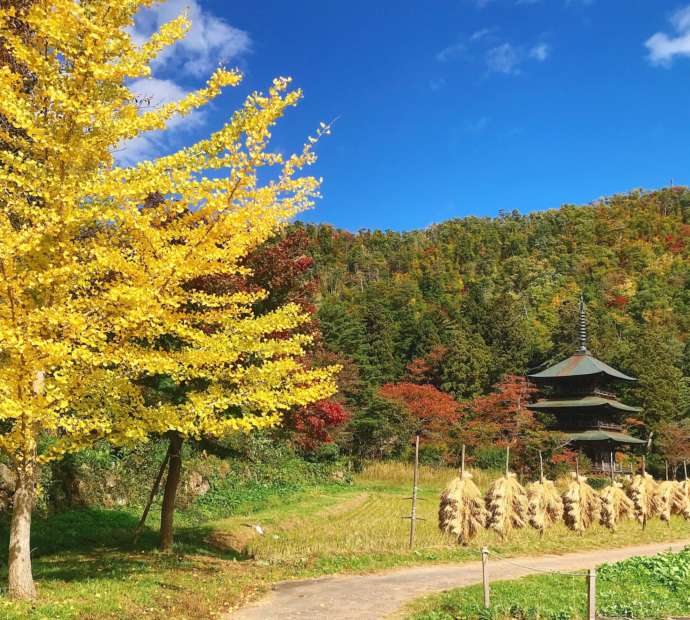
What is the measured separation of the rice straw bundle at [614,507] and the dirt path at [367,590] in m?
6.37

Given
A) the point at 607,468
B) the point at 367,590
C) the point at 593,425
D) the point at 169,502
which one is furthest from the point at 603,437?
the point at 169,502

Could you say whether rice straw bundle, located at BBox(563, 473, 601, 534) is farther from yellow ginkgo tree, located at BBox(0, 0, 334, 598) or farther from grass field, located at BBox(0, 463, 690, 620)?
yellow ginkgo tree, located at BBox(0, 0, 334, 598)

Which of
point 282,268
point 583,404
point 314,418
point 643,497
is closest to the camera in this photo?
point 282,268

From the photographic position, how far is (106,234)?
25.8 feet

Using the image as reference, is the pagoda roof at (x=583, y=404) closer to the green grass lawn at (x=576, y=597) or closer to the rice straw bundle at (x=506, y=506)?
the rice straw bundle at (x=506, y=506)

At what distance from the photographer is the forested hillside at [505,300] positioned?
144ft

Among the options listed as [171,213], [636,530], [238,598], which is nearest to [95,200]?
[171,213]

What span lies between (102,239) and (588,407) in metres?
36.8

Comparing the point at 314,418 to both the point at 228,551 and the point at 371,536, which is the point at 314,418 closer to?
the point at 228,551

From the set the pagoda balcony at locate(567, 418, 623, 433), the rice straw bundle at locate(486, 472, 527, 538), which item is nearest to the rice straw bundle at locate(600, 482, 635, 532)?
the rice straw bundle at locate(486, 472, 527, 538)

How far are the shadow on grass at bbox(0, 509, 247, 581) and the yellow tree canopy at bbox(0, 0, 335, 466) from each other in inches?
129

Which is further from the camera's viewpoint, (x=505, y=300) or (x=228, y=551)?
(x=505, y=300)

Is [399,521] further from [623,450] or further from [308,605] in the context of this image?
[623,450]

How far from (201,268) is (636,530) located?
60.1 feet
